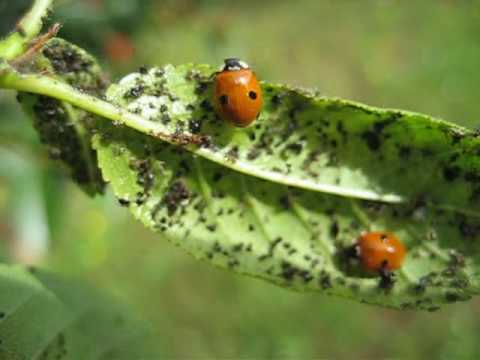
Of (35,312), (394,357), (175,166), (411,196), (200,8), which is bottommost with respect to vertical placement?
(35,312)

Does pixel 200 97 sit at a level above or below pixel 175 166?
above

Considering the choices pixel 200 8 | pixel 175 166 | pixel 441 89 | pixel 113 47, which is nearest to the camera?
pixel 175 166

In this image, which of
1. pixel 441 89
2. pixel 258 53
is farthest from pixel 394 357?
pixel 258 53

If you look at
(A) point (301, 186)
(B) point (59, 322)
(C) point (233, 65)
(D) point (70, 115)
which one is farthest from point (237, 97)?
(B) point (59, 322)

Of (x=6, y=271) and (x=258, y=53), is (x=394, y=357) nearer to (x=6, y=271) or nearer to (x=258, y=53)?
(x=258, y=53)

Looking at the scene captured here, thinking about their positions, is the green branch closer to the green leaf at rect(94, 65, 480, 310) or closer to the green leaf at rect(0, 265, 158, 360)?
the green leaf at rect(94, 65, 480, 310)

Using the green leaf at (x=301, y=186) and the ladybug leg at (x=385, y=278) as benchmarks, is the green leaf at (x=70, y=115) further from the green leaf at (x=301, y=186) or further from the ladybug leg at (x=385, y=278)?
the ladybug leg at (x=385, y=278)
